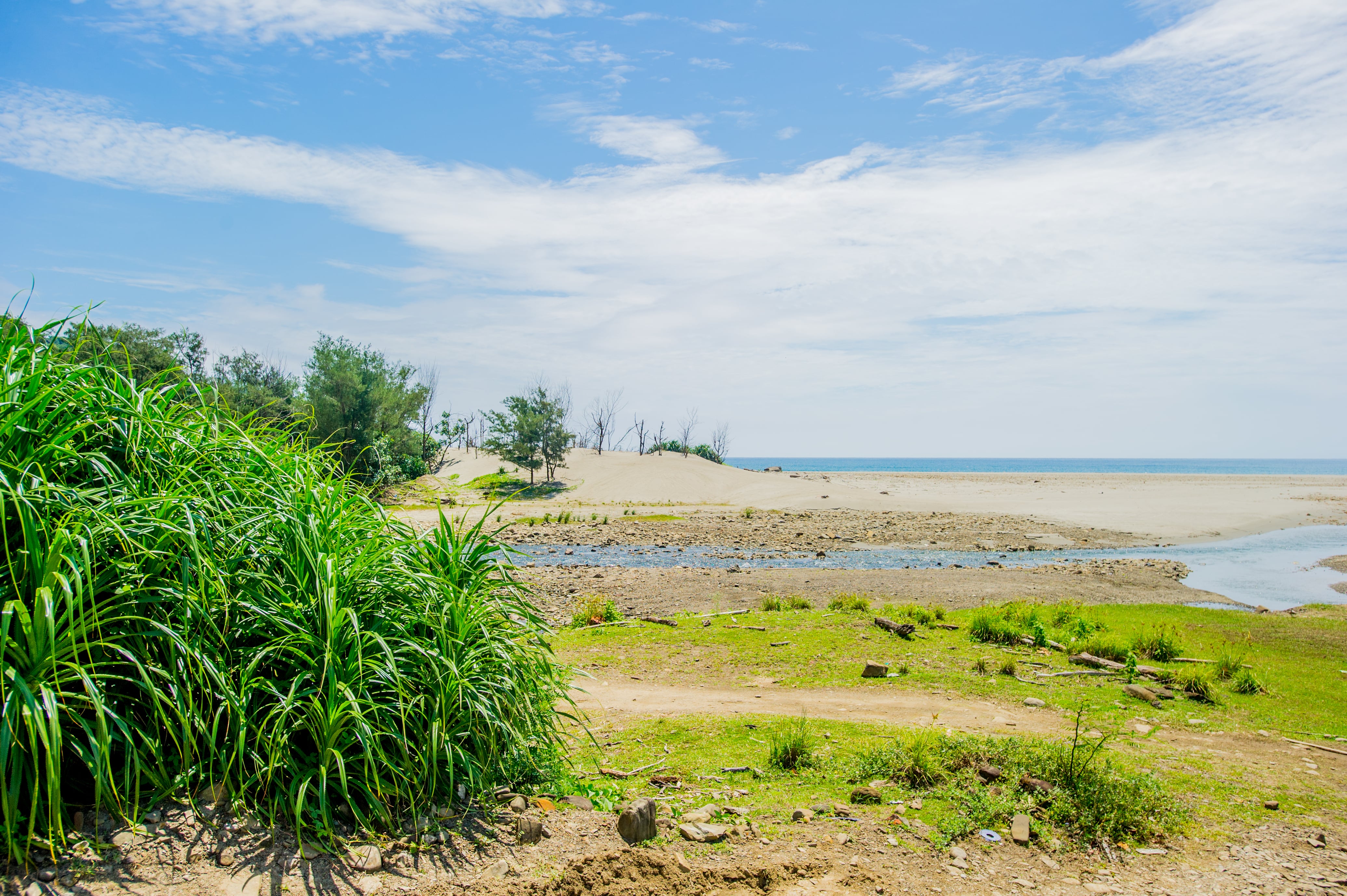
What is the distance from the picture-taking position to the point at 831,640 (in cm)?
1143

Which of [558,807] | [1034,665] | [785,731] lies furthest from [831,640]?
[558,807]

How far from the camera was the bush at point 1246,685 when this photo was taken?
907 cm

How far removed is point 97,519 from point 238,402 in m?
44.8

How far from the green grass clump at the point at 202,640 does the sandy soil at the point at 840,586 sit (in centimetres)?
987

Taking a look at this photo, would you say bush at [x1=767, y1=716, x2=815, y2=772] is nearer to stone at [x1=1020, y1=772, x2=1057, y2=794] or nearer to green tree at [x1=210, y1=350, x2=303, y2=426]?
stone at [x1=1020, y1=772, x2=1057, y2=794]

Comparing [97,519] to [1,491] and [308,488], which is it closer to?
[1,491]

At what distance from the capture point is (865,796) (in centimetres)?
541

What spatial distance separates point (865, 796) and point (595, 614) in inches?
340

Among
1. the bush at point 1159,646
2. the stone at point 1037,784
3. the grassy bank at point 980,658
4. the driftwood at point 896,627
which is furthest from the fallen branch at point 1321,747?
the driftwood at point 896,627

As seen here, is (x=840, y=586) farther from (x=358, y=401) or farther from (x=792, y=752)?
(x=358, y=401)

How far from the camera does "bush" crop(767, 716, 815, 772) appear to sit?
19.8ft

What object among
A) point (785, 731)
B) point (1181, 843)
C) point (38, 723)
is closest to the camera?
point (38, 723)

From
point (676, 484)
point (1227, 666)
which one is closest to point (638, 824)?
point (1227, 666)

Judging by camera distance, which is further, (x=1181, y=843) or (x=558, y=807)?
(x=1181, y=843)
